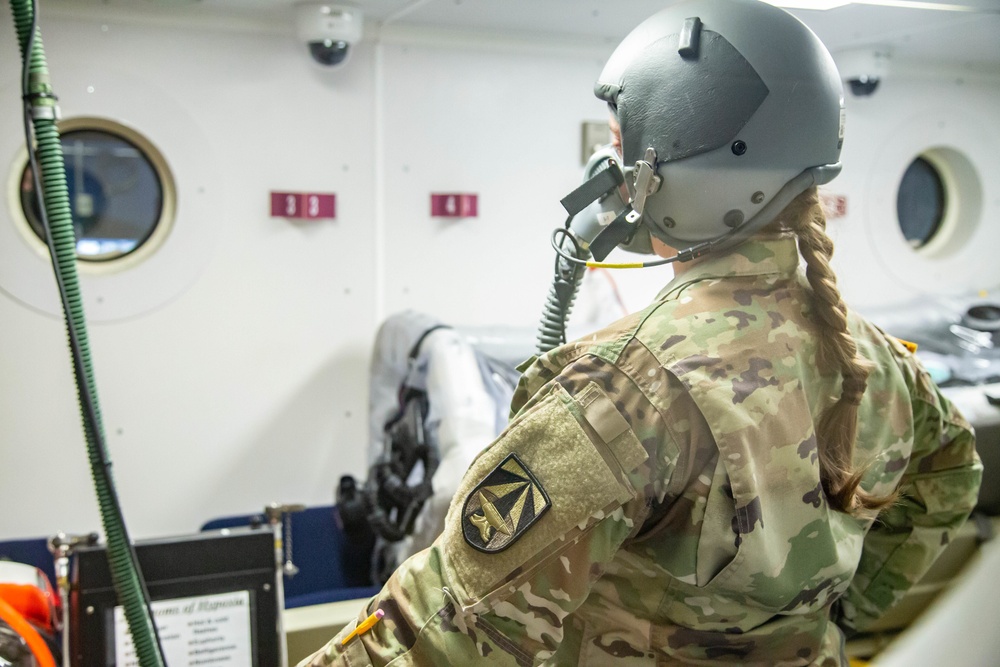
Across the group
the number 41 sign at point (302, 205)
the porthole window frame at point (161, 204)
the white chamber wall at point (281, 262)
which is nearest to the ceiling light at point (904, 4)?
the white chamber wall at point (281, 262)

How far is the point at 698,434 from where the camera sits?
33.8 inches

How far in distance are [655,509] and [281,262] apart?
228 cm

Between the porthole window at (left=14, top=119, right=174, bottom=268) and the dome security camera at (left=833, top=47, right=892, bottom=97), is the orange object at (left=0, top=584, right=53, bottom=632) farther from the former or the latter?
the dome security camera at (left=833, top=47, right=892, bottom=97)

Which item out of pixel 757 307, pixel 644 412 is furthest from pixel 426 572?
pixel 757 307

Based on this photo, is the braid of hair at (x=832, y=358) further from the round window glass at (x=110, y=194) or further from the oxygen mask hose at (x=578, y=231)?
the round window glass at (x=110, y=194)

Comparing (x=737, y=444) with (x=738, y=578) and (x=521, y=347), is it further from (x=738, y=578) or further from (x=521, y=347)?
(x=521, y=347)

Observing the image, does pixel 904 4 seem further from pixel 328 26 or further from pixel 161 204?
pixel 161 204

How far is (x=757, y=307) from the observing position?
931 millimetres

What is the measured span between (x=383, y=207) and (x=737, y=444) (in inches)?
91.9

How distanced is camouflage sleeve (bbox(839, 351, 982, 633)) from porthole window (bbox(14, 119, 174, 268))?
6.47ft

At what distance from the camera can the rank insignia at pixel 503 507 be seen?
83 centimetres

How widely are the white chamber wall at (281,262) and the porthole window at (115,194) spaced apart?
0.19 ft

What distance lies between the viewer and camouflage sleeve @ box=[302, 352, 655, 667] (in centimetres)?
83

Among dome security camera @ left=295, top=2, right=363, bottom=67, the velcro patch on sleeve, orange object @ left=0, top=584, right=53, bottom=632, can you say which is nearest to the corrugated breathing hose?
the velcro patch on sleeve
